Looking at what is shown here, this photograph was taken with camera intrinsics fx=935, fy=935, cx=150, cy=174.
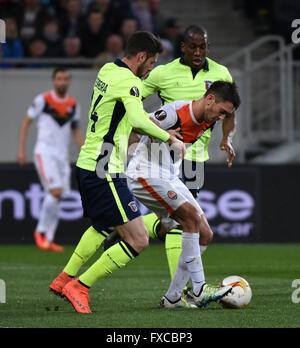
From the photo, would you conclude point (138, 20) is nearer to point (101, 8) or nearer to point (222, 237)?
point (101, 8)

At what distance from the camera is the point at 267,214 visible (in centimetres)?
1388

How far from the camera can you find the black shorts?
Answer: 682cm

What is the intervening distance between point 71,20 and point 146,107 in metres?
2.29

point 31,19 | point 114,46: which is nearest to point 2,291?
point 114,46

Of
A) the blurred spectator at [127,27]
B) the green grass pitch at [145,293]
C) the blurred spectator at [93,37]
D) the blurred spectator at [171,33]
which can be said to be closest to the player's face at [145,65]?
the green grass pitch at [145,293]

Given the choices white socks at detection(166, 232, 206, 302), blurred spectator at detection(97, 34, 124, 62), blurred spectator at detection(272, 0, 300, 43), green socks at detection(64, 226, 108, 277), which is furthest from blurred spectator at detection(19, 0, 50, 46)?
white socks at detection(166, 232, 206, 302)

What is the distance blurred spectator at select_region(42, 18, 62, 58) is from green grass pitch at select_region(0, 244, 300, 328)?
350cm

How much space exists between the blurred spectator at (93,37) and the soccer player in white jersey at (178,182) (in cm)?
802

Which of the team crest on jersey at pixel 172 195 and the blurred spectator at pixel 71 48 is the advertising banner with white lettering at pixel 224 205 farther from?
the team crest on jersey at pixel 172 195

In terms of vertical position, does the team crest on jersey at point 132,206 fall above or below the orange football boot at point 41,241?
above

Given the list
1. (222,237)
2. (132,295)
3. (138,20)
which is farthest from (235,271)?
(138,20)

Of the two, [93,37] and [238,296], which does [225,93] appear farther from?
[93,37]

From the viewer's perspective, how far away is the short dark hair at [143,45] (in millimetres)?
6934

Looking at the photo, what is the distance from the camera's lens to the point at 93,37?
1509 centimetres
